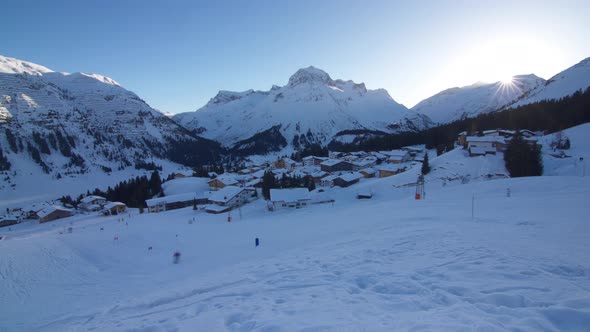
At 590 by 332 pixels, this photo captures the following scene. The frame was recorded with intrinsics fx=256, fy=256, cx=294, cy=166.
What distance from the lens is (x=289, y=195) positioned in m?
42.9

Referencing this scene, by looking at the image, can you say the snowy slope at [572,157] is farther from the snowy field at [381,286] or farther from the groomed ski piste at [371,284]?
the snowy field at [381,286]

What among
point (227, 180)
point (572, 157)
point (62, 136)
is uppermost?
point (62, 136)

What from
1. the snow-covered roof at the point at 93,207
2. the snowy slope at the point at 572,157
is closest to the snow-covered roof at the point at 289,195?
the snowy slope at the point at 572,157

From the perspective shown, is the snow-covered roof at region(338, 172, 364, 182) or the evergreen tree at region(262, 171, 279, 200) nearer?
the evergreen tree at region(262, 171, 279, 200)

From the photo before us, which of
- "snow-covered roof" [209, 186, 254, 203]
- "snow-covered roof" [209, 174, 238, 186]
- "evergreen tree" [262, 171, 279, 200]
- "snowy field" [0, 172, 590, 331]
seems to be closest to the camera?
"snowy field" [0, 172, 590, 331]

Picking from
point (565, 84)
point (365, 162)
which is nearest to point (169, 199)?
point (365, 162)

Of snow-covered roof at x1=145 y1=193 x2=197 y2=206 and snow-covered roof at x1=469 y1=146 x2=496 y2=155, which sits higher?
snow-covered roof at x1=469 y1=146 x2=496 y2=155

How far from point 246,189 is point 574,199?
4478 centimetres

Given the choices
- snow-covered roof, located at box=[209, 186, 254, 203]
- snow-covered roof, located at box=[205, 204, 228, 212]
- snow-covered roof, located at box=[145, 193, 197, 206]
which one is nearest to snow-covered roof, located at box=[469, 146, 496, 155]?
snow-covered roof, located at box=[209, 186, 254, 203]

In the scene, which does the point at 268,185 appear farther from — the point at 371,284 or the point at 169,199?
the point at 371,284

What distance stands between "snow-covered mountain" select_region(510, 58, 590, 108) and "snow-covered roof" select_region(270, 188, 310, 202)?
540ft

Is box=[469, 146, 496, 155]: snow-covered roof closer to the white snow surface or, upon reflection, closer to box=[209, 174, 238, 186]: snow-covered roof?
the white snow surface

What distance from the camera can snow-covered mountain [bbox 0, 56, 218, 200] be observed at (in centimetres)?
12088

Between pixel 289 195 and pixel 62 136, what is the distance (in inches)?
6546
